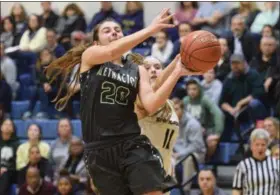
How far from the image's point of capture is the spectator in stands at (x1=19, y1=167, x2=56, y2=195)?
416 inches

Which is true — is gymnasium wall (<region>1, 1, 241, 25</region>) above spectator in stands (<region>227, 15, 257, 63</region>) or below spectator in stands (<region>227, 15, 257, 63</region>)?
above

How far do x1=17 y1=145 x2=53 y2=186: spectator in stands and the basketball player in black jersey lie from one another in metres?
5.26

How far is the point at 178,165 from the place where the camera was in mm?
10430

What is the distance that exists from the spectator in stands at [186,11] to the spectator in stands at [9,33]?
3242mm

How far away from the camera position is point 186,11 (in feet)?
45.0

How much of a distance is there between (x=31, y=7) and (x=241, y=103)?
6.42 meters

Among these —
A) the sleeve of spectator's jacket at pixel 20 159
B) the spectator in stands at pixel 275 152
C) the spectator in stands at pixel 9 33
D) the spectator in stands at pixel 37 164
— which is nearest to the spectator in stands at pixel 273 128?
the spectator in stands at pixel 275 152

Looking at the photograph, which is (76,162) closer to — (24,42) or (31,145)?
(31,145)

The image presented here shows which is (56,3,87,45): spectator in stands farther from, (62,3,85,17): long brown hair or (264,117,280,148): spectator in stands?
(264,117,280,148): spectator in stands

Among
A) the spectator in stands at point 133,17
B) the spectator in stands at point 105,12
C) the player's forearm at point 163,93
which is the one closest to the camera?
the player's forearm at point 163,93

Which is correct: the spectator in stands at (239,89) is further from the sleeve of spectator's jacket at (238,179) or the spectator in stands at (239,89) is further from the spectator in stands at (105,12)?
the spectator in stands at (105,12)

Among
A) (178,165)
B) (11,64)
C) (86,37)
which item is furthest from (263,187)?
(11,64)

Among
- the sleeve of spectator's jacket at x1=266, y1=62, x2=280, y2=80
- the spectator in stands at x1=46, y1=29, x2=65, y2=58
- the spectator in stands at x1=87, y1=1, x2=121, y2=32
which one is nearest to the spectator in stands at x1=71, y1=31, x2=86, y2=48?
the spectator in stands at x1=46, y1=29, x2=65, y2=58

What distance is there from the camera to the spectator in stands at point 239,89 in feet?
36.1
